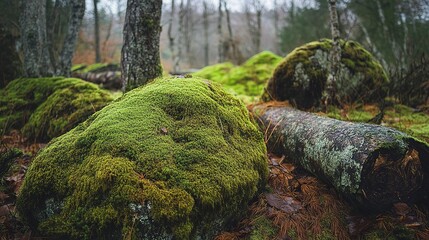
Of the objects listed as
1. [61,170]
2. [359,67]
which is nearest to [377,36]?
[359,67]

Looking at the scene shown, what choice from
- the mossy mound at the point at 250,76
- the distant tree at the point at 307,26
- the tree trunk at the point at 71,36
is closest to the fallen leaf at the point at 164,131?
the tree trunk at the point at 71,36

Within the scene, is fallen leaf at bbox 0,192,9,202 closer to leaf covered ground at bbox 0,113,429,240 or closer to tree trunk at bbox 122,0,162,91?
leaf covered ground at bbox 0,113,429,240

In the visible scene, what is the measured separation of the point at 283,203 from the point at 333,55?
3001 millimetres

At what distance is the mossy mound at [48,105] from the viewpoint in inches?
170

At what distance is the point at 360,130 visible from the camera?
264 cm

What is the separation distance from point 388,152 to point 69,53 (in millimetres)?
7653

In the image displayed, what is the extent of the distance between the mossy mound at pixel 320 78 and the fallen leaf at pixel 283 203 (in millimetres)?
2636

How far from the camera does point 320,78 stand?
17.1 ft

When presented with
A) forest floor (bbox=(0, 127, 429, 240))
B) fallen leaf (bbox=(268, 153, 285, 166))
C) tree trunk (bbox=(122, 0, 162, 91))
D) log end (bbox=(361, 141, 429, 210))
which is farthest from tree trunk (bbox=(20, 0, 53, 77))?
log end (bbox=(361, 141, 429, 210))

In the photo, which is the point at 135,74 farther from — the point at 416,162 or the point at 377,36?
the point at 377,36

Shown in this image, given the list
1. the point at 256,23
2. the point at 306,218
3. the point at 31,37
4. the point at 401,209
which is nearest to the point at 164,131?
the point at 306,218

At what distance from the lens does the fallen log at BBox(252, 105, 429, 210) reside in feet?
7.71

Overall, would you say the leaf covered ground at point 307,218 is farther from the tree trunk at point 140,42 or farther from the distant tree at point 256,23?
the distant tree at point 256,23

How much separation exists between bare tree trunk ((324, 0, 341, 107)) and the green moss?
2898 millimetres
